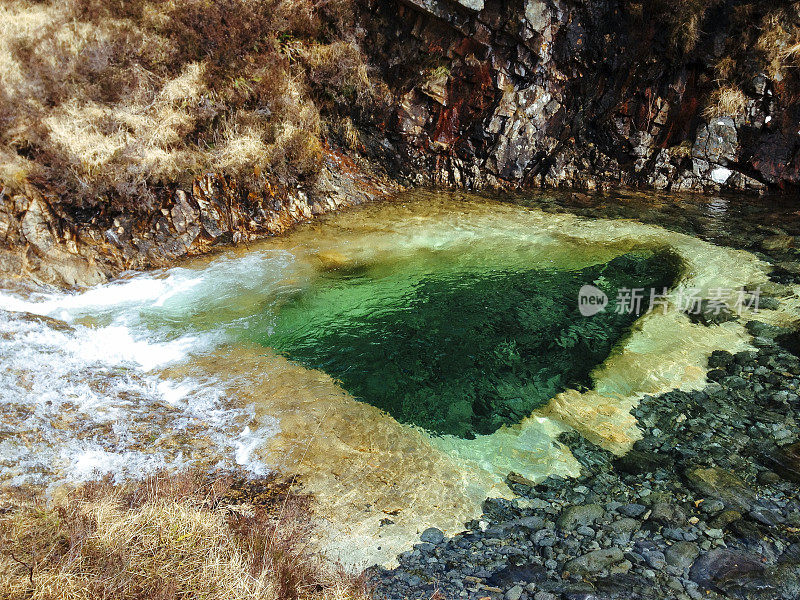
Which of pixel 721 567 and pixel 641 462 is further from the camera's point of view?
pixel 641 462

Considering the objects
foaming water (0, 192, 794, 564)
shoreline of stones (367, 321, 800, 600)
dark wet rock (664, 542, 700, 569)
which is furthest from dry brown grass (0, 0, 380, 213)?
dark wet rock (664, 542, 700, 569)

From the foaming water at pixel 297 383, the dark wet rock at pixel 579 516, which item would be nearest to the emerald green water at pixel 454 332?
the foaming water at pixel 297 383

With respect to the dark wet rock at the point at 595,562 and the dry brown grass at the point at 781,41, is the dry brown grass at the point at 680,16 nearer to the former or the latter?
the dry brown grass at the point at 781,41

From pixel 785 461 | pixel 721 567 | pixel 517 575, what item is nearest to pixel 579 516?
pixel 517 575

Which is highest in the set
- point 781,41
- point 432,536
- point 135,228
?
point 781,41

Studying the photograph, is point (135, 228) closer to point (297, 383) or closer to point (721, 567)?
point (297, 383)

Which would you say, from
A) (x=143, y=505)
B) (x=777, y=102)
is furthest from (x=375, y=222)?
(x=777, y=102)
